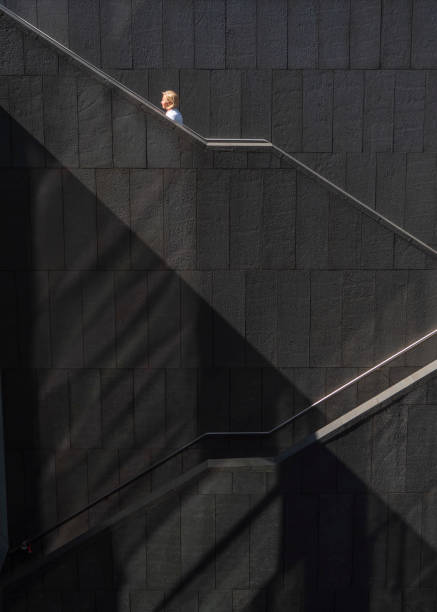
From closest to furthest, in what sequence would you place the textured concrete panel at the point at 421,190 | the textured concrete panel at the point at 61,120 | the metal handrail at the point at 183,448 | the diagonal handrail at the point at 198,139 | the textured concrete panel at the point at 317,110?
the diagonal handrail at the point at 198,139 → the textured concrete panel at the point at 61,120 → the metal handrail at the point at 183,448 → the textured concrete panel at the point at 317,110 → the textured concrete panel at the point at 421,190

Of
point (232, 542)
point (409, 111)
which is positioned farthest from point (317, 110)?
point (232, 542)

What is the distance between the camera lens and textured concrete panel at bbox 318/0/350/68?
11438 mm

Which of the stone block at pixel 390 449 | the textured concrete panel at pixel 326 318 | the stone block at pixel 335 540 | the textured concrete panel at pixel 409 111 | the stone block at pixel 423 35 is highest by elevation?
the stone block at pixel 423 35

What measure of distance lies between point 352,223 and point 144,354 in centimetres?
393

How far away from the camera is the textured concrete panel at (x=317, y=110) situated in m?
11.7

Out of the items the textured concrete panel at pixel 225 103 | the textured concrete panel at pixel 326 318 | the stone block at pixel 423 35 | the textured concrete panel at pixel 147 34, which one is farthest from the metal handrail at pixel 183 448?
the textured concrete panel at pixel 147 34

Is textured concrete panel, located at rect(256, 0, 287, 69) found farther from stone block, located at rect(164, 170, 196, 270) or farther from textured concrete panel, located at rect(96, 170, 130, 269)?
textured concrete panel, located at rect(96, 170, 130, 269)

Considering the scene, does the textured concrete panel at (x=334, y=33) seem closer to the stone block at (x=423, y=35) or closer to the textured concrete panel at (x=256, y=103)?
the textured concrete panel at (x=256, y=103)

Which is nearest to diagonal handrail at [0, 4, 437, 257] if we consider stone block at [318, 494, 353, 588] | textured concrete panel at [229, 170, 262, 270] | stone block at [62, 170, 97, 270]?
textured concrete panel at [229, 170, 262, 270]

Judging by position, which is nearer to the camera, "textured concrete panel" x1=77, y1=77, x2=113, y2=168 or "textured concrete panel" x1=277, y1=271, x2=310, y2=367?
"textured concrete panel" x1=77, y1=77, x2=113, y2=168

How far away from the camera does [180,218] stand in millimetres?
9078

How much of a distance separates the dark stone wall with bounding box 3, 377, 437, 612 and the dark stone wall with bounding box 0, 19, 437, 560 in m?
0.78

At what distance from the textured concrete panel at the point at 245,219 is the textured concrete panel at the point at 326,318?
→ 1.07 metres

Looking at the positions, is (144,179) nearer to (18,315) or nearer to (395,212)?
(18,315)
